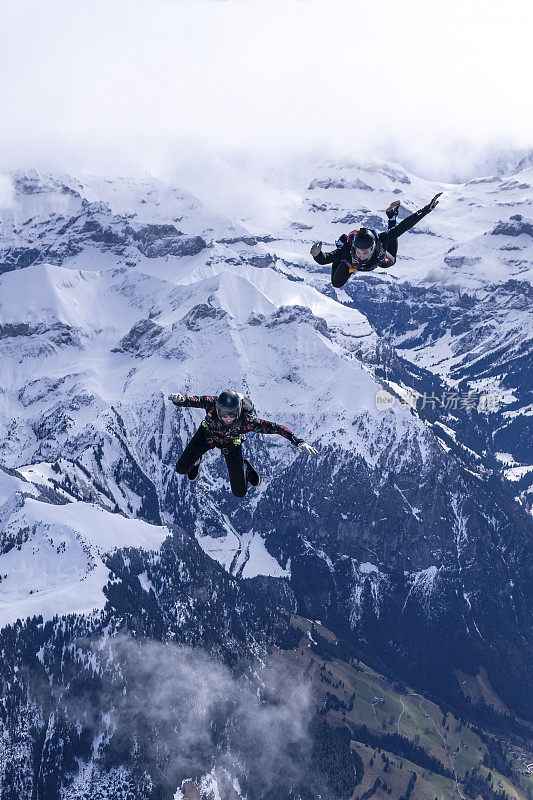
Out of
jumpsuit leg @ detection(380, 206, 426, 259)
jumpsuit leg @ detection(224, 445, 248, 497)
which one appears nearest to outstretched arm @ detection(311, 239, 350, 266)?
jumpsuit leg @ detection(380, 206, 426, 259)

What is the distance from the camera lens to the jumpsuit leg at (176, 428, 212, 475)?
60312 mm

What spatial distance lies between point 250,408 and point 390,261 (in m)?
21.9

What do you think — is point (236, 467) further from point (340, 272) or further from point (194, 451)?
point (340, 272)

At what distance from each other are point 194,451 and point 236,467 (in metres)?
3.25

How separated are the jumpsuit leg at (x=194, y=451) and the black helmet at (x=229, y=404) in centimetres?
418

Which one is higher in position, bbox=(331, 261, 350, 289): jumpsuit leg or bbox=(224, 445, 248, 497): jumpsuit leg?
bbox=(331, 261, 350, 289): jumpsuit leg

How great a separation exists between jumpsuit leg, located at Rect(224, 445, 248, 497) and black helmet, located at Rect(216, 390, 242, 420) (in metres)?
4.85

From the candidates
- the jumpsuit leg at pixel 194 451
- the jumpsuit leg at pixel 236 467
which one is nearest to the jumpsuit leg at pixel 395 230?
the jumpsuit leg at pixel 236 467

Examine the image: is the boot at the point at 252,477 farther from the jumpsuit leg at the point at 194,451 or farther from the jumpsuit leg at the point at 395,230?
the jumpsuit leg at the point at 395,230

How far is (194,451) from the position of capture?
6119cm

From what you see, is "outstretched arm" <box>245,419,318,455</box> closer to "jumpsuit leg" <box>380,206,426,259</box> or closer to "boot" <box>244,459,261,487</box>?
"boot" <box>244,459,261,487</box>

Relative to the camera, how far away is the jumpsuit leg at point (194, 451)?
6031cm

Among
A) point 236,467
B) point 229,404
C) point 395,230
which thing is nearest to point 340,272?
point 395,230

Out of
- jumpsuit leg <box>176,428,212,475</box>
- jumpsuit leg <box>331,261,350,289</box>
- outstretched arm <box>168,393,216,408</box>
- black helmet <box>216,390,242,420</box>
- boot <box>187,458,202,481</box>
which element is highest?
jumpsuit leg <box>331,261,350,289</box>
